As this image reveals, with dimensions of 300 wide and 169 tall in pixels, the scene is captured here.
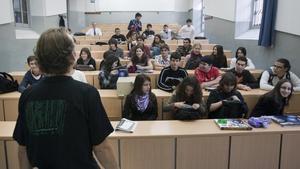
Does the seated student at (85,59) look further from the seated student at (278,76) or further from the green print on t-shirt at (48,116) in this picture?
the green print on t-shirt at (48,116)

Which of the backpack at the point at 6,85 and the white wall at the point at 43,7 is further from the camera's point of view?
the white wall at the point at 43,7

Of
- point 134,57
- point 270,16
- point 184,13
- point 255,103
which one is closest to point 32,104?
point 255,103

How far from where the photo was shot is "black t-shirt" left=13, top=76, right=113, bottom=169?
3.78 ft

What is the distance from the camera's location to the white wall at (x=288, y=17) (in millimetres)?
4977

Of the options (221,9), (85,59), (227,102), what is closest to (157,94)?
(227,102)

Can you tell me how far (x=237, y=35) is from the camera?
8.14 m

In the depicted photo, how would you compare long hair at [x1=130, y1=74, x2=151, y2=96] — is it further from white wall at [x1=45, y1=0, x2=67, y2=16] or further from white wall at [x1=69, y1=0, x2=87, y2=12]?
white wall at [x1=69, y1=0, x2=87, y2=12]

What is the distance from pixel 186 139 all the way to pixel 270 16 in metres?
4.28

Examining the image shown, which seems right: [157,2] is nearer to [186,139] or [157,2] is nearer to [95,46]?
[95,46]

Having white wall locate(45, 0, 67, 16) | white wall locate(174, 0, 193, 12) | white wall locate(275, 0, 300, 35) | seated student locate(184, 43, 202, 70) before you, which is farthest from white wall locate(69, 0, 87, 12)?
white wall locate(275, 0, 300, 35)

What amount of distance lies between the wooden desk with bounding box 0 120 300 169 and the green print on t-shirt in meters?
1.31

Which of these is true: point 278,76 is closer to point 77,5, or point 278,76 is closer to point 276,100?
point 276,100

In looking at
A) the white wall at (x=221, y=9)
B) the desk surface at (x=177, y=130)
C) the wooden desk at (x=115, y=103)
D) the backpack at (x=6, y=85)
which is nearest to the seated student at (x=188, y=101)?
the desk surface at (x=177, y=130)

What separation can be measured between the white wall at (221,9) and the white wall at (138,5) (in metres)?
3.77
